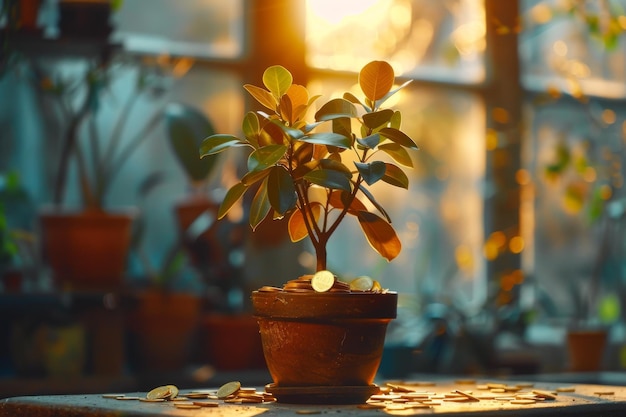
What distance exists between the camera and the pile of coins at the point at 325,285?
154cm

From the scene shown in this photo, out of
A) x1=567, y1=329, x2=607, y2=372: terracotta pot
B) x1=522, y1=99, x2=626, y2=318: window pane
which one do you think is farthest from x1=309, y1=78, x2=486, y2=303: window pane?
x1=567, y1=329, x2=607, y2=372: terracotta pot

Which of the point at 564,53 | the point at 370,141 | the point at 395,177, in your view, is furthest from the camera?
the point at 564,53

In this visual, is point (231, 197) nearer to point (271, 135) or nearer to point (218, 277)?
point (271, 135)

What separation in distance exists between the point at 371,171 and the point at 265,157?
0.15 metres

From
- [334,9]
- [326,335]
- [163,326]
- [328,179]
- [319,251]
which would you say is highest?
[334,9]

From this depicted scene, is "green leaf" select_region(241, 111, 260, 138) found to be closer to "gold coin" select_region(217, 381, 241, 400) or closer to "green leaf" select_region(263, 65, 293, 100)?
"green leaf" select_region(263, 65, 293, 100)

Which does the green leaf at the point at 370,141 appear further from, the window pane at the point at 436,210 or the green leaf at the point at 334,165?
the window pane at the point at 436,210

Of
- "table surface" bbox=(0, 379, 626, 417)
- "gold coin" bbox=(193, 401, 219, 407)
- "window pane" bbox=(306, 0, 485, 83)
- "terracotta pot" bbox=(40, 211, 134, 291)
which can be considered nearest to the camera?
"table surface" bbox=(0, 379, 626, 417)

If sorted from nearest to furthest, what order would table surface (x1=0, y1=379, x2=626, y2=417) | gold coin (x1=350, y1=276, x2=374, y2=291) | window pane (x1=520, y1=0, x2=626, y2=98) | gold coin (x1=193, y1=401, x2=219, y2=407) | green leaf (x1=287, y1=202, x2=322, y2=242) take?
1. table surface (x1=0, y1=379, x2=626, y2=417)
2. gold coin (x1=193, y1=401, x2=219, y2=407)
3. gold coin (x1=350, y1=276, x2=374, y2=291)
4. green leaf (x1=287, y1=202, x2=322, y2=242)
5. window pane (x1=520, y1=0, x2=626, y2=98)

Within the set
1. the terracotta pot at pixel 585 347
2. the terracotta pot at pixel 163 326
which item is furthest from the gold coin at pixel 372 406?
the terracotta pot at pixel 585 347

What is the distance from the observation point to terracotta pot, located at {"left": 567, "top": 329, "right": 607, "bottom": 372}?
450cm

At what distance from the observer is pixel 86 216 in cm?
374

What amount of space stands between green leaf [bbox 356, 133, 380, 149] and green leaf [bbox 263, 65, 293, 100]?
0.17 m

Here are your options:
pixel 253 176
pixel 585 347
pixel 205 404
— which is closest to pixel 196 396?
pixel 205 404
